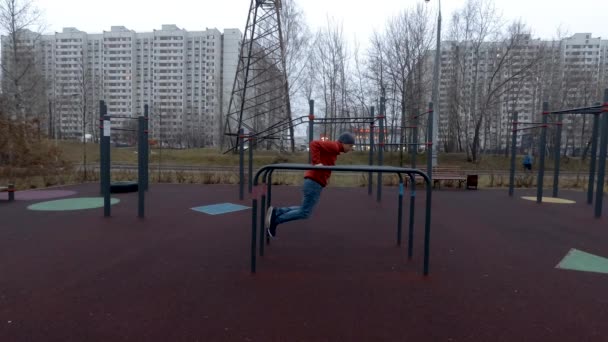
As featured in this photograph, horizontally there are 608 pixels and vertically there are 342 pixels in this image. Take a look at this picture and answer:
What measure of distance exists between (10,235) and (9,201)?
11.4 feet

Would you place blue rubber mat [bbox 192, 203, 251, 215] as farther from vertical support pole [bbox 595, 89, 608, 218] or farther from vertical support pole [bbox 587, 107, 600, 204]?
vertical support pole [bbox 587, 107, 600, 204]

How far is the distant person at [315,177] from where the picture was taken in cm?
406

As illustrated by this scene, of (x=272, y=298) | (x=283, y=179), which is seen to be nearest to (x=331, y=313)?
(x=272, y=298)

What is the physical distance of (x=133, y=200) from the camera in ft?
25.4

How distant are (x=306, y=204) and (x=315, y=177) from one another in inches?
13.4

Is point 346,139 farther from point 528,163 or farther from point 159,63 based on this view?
point 159,63

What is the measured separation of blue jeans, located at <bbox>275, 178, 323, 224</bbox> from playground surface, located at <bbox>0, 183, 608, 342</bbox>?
0.39 metres

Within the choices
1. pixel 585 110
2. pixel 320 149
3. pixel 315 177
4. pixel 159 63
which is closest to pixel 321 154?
pixel 320 149

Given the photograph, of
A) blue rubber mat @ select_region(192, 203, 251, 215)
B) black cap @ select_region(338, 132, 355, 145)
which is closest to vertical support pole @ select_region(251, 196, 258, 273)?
black cap @ select_region(338, 132, 355, 145)

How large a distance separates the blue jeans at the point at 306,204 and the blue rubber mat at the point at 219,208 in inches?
99.7

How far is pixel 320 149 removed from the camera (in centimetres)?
407

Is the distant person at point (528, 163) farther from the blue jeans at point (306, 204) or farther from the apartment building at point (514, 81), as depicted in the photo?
the blue jeans at point (306, 204)

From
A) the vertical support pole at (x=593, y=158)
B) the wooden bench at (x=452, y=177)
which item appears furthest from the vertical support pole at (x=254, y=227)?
the wooden bench at (x=452, y=177)

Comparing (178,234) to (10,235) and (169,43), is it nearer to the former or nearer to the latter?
(10,235)
